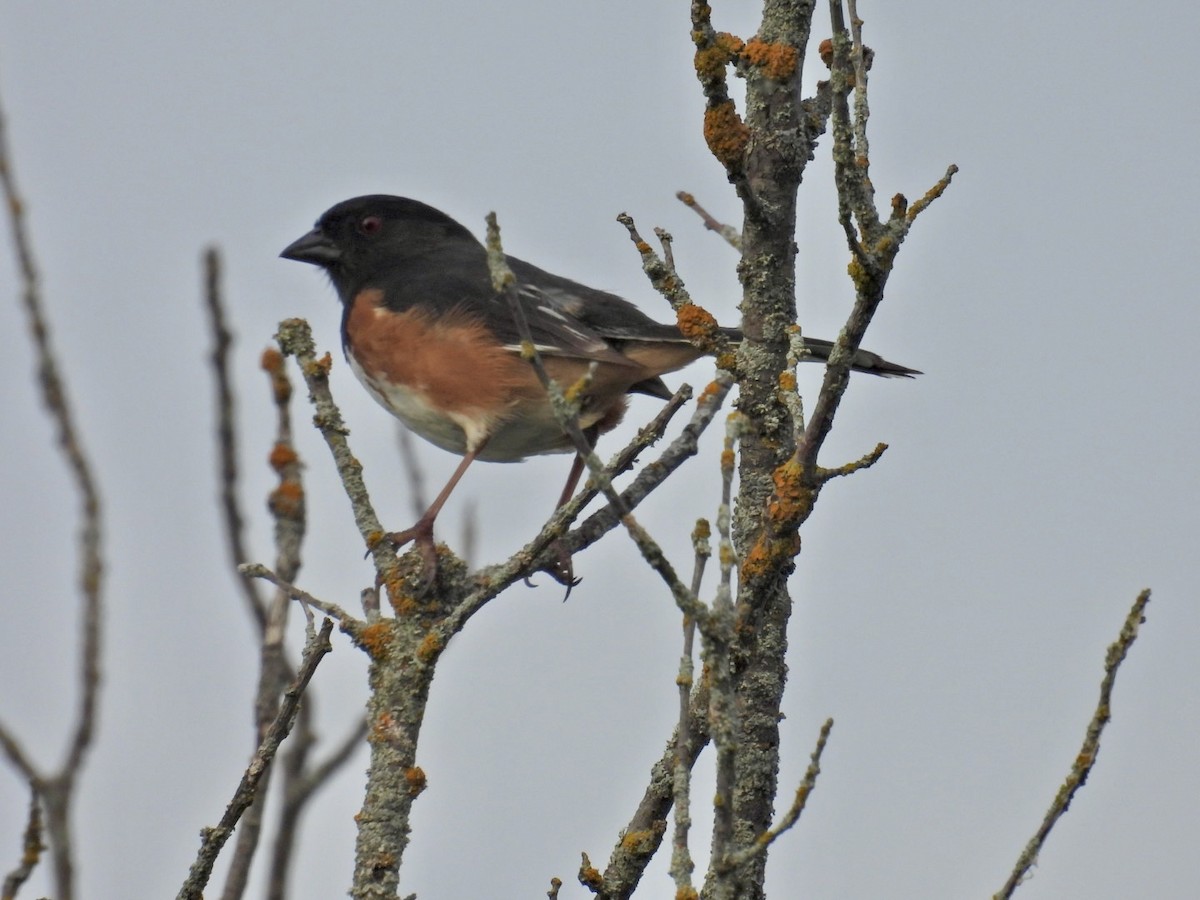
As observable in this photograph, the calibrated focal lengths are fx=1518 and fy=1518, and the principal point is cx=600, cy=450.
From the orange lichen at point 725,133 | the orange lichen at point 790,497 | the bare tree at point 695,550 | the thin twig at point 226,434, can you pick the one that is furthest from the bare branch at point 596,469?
the thin twig at point 226,434

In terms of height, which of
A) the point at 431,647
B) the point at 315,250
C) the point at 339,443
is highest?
Result: the point at 315,250

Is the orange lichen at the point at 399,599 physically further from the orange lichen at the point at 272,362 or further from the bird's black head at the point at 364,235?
the bird's black head at the point at 364,235

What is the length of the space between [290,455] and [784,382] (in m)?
1.84

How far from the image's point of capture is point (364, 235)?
5488mm

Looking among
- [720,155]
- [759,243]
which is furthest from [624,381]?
[720,155]

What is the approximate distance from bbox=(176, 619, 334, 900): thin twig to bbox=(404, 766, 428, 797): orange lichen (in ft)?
0.95

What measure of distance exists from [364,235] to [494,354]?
1.19 metres

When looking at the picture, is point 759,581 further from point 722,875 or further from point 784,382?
point 722,875

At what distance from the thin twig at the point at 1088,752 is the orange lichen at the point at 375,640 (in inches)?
52.0

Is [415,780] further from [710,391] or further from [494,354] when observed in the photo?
[494,354]

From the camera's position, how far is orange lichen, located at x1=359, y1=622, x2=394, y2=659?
3023 millimetres

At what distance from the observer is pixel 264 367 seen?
4039 mm

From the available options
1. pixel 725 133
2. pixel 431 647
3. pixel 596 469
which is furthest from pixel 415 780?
pixel 725 133

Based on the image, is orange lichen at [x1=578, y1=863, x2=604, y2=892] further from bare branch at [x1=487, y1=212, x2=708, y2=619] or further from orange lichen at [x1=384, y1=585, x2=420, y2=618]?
bare branch at [x1=487, y1=212, x2=708, y2=619]
